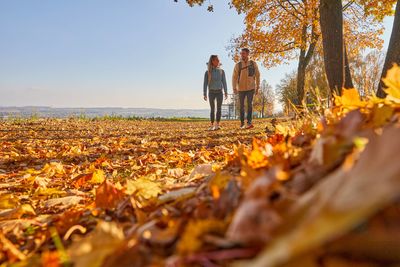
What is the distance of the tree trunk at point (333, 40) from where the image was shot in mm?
5137

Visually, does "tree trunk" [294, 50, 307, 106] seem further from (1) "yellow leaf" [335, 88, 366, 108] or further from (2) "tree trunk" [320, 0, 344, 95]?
(1) "yellow leaf" [335, 88, 366, 108]

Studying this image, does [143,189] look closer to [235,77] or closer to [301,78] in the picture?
[235,77]

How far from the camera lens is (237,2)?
16.9 metres

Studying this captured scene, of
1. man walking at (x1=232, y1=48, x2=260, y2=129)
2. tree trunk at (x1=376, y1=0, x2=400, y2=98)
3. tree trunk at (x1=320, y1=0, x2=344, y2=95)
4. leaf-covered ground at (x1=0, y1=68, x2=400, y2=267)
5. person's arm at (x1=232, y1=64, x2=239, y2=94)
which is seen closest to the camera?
leaf-covered ground at (x1=0, y1=68, x2=400, y2=267)

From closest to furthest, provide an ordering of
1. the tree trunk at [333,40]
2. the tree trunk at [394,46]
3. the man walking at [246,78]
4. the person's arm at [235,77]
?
the tree trunk at [394,46] → the tree trunk at [333,40] → the man walking at [246,78] → the person's arm at [235,77]

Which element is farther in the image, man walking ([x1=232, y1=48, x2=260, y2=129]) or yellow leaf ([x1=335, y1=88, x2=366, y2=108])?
man walking ([x1=232, y1=48, x2=260, y2=129])

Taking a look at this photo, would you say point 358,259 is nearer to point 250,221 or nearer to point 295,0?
point 250,221

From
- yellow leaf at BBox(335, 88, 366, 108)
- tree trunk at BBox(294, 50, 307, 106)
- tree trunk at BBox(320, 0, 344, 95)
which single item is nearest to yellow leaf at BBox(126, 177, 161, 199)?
yellow leaf at BBox(335, 88, 366, 108)

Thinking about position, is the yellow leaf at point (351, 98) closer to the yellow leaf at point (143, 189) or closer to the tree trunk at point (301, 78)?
the yellow leaf at point (143, 189)

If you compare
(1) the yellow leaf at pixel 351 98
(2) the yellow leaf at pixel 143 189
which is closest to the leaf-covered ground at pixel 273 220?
(2) the yellow leaf at pixel 143 189

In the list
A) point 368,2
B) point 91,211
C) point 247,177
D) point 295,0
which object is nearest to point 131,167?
point 91,211

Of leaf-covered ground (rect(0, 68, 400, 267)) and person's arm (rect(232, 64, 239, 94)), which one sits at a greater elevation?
person's arm (rect(232, 64, 239, 94))

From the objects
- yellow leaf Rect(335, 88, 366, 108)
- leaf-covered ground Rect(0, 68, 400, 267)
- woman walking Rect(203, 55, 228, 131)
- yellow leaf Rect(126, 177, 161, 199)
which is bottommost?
yellow leaf Rect(126, 177, 161, 199)

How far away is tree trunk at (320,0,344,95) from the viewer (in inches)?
202
